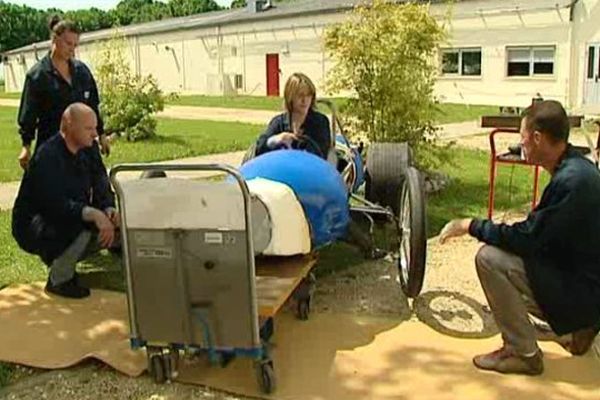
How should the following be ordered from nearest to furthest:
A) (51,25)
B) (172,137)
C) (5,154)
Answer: (51,25)
(5,154)
(172,137)

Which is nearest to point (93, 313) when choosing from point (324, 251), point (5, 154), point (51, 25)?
point (324, 251)

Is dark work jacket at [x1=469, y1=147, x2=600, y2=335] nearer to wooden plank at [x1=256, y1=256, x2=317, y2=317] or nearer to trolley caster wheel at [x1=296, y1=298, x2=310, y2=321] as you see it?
wooden plank at [x1=256, y1=256, x2=317, y2=317]

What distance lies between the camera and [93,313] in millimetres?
4344

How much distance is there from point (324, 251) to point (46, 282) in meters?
2.04

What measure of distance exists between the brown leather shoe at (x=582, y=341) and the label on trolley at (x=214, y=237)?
1.81 metres

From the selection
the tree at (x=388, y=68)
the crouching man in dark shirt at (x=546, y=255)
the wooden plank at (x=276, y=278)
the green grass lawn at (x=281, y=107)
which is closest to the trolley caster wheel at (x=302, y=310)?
the wooden plank at (x=276, y=278)

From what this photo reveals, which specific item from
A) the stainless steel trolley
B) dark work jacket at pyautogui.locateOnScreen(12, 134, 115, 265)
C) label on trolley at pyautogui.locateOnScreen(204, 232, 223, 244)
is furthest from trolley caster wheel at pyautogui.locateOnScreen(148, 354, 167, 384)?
dark work jacket at pyautogui.locateOnScreen(12, 134, 115, 265)

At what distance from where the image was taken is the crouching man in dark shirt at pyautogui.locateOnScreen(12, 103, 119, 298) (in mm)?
4359

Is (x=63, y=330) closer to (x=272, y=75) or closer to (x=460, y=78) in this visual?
(x=460, y=78)

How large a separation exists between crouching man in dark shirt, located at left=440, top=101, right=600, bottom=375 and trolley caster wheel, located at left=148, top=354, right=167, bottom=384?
153 cm

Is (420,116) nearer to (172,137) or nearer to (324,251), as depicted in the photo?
(324,251)

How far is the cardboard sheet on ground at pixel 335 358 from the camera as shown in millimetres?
3314

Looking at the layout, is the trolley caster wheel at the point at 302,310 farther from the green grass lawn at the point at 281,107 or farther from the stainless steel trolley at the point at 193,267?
the green grass lawn at the point at 281,107

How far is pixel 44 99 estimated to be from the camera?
5.21m
